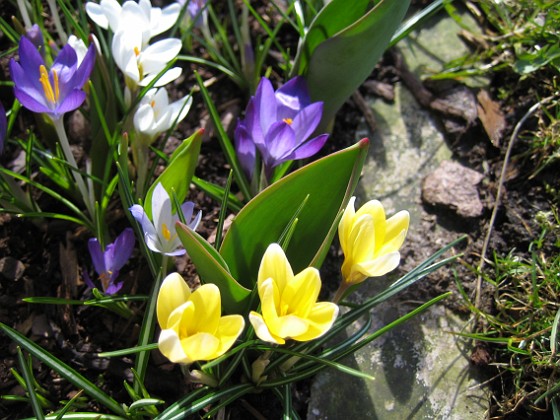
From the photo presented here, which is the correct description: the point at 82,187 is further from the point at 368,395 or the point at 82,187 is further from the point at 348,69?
the point at 368,395

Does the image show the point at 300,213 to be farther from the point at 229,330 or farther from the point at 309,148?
the point at 229,330

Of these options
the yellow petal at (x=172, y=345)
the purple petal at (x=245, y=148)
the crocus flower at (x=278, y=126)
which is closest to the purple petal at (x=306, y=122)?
the crocus flower at (x=278, y=126)

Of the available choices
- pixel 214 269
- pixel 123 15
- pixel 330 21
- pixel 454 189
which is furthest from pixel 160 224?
pixel 454 189

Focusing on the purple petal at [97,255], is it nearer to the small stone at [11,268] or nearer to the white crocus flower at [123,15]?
the small stone at [11,268]

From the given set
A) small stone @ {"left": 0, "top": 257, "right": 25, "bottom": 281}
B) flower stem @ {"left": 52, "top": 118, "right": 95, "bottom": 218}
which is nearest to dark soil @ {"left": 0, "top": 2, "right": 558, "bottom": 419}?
small stone @ {"left": 0, "top": 257, "right": 25, "bottom": 281}

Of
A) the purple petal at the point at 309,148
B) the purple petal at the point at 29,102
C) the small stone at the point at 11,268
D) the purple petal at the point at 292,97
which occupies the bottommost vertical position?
the small stone at the point at 11,268

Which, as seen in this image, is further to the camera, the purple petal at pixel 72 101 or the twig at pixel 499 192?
the twig at pixel 499 192
